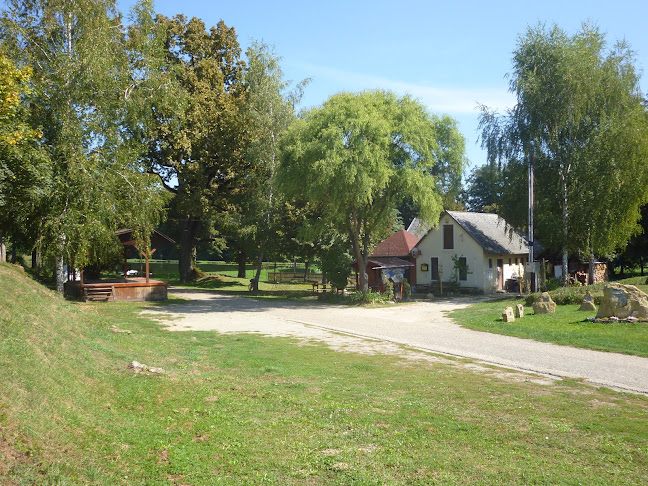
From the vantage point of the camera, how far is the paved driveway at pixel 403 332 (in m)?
12.0

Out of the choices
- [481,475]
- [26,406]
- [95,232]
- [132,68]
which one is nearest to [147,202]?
[95,232]

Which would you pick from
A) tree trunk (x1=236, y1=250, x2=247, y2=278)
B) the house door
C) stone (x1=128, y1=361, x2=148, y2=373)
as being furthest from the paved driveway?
tree trunk (x1=236, y1=250, x2=247, y2=278)

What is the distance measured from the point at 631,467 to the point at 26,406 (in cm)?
697

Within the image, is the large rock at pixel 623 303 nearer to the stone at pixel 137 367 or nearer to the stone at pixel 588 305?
the stone at pixel 588 305

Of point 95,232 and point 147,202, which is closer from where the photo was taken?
point 95,232

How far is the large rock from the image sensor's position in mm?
17578

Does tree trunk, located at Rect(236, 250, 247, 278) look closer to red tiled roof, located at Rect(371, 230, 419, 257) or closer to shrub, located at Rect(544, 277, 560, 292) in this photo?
red tiled roof, located at Rect(371, 230, 419, 257)

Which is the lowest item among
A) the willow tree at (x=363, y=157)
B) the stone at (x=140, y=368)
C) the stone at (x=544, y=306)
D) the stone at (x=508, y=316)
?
the stone at (x=140, y=368)

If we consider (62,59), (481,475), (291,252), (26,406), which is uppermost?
(62,59)

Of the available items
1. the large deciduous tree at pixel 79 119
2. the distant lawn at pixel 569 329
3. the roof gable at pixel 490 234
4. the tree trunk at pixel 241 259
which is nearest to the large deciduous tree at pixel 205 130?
the tree trunk at pixel 241 259

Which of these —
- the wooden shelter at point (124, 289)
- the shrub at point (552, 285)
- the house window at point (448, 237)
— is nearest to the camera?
the wooden shelter at point (124, 289)

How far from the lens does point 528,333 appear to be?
1698cm

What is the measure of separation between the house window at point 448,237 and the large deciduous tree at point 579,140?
542 centimetres

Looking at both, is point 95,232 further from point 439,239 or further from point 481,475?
point 439,239
